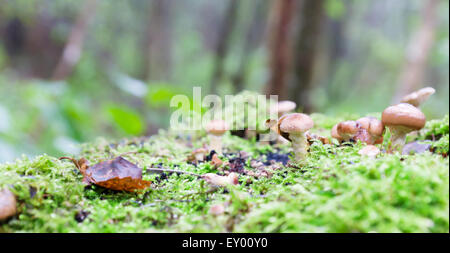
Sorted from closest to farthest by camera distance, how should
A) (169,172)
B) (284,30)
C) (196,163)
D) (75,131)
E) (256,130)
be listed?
(169,172), (196,163), (256,130), (75,131), (284,30)

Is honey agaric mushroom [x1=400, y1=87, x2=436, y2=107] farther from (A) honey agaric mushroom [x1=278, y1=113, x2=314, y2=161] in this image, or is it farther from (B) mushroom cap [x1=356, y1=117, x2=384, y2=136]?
(A) honey agaric mushroom [x1=278, y1=113, x2=314, y2=161]

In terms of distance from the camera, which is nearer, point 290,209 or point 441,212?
point 441,212

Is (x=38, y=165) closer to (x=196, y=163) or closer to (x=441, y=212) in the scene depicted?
(x=196, y=163)

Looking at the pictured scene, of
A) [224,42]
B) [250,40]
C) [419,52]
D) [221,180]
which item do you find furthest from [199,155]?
[250,40]

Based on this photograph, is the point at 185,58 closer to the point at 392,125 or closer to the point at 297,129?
the point at 297,129

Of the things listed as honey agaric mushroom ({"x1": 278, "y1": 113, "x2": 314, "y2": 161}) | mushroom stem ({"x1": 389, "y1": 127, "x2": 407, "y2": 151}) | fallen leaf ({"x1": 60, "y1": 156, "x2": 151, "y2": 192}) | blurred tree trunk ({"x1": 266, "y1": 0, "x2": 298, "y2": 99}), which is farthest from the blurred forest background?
mushroom stem ({"x1": 389, "y1": 127, "x2": 407, "y2": 151})

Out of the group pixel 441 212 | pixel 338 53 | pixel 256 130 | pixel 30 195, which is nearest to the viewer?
pixel 441 212
